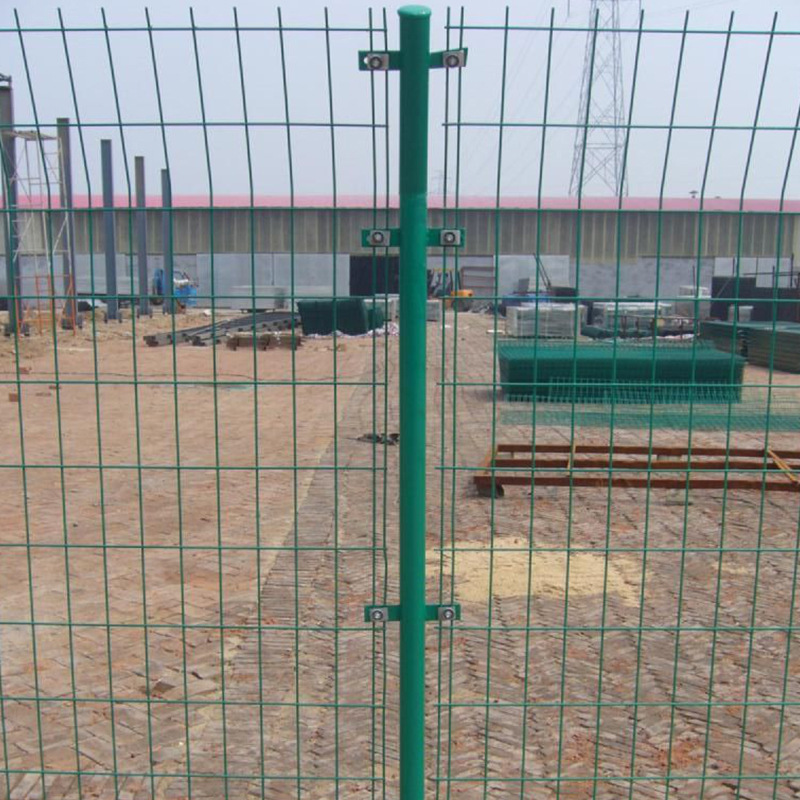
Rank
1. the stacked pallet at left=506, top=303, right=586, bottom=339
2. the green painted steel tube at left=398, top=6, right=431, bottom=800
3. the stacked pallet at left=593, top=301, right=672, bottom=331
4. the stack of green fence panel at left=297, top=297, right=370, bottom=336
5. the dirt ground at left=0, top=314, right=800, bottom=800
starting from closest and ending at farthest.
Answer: the green painted steel tube at left=398, top=6, right=431, bottom=800
the dirt ground at left=0, top=314, right=800, bottom=800
the stacked pallet at left=506, top=303, right=586, bottom=339
the stacked pallet at left=593, top=301, right=672, bottom=331
the stack of green fence panel at left=297, top=297, right=370, bottom=336

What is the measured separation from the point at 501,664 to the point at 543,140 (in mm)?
3540

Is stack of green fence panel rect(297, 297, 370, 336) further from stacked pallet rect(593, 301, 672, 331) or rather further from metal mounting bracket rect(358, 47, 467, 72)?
metal mounting bracket rect(358, 47, 467, 72)

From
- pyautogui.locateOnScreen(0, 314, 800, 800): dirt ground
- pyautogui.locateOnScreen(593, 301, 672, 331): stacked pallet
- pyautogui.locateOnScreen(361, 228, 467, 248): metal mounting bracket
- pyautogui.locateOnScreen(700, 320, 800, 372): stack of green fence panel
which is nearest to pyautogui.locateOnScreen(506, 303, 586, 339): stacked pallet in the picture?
pyautogui.locateOnScreen(593, 301, 672, 331): stacked pallet

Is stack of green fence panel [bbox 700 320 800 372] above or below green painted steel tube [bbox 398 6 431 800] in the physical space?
below

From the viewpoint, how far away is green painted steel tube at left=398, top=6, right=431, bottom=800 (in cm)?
293

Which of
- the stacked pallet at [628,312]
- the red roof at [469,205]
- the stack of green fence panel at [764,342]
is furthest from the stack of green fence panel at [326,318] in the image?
the stack of green fence panel at [764,342]

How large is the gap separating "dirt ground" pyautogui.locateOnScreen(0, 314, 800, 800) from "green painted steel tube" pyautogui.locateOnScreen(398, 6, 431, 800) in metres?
0.13

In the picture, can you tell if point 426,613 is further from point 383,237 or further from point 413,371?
point 383,237

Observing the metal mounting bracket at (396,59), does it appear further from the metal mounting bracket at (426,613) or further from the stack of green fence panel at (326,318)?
the stack of green fence panel at (326,318)

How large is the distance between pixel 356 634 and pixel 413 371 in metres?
3.54

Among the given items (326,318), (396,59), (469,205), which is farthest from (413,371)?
(326,318)

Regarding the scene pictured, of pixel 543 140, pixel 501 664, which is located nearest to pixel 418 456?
pixel 543 140

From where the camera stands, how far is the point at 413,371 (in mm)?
3047

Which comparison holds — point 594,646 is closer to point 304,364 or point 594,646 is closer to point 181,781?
point 181,781
